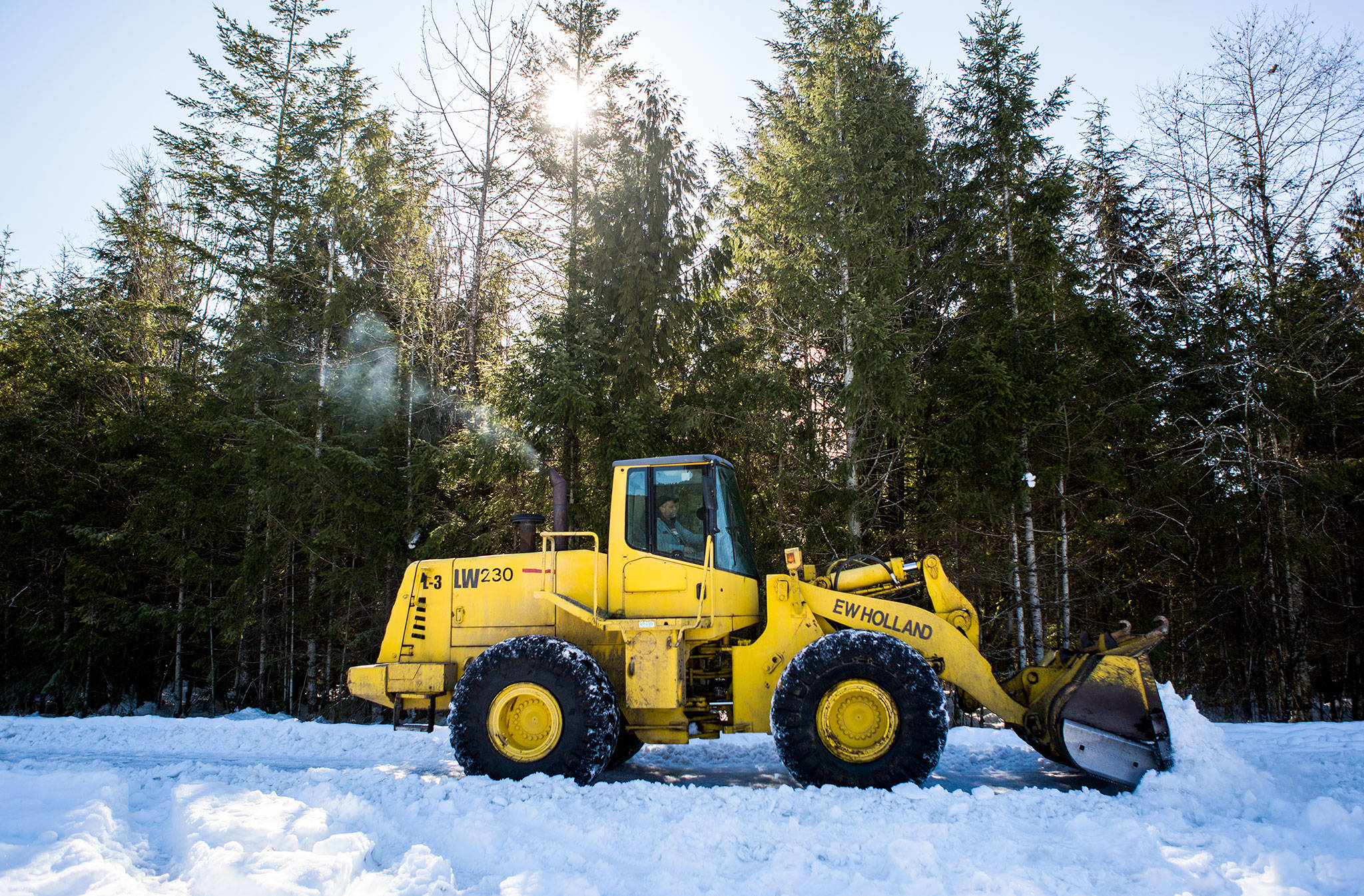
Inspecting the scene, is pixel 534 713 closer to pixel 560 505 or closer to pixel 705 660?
pixel 705 660

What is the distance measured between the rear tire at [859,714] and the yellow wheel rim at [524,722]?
1.64 m

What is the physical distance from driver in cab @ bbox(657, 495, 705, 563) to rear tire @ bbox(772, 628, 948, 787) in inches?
46.1

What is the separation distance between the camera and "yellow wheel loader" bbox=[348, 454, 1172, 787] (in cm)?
516

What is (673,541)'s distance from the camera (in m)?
6.07

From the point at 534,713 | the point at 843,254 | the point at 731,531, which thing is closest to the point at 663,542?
the point at 731,531

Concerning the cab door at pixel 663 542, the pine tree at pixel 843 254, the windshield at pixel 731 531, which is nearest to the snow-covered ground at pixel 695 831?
the cab door at pixel 663 542

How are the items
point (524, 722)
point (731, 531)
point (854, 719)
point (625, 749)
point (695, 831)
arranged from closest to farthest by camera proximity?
1. point (695, 831)
2. point (854, 719)
3. point (524, 722)
4. point (731, 531)
5. point (625, 749)

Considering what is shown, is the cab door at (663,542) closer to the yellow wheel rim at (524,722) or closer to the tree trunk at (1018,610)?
the yellow wheel rim at (524,722)

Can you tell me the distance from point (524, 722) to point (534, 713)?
0.33 ft

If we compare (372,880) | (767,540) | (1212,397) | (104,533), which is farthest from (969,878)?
(104,533)

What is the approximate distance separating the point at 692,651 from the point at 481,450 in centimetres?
646

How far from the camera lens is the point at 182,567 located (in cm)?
1345

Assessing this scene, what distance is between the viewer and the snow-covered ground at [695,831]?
3.29 metres

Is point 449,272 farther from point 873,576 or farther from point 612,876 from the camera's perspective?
point 612,876
